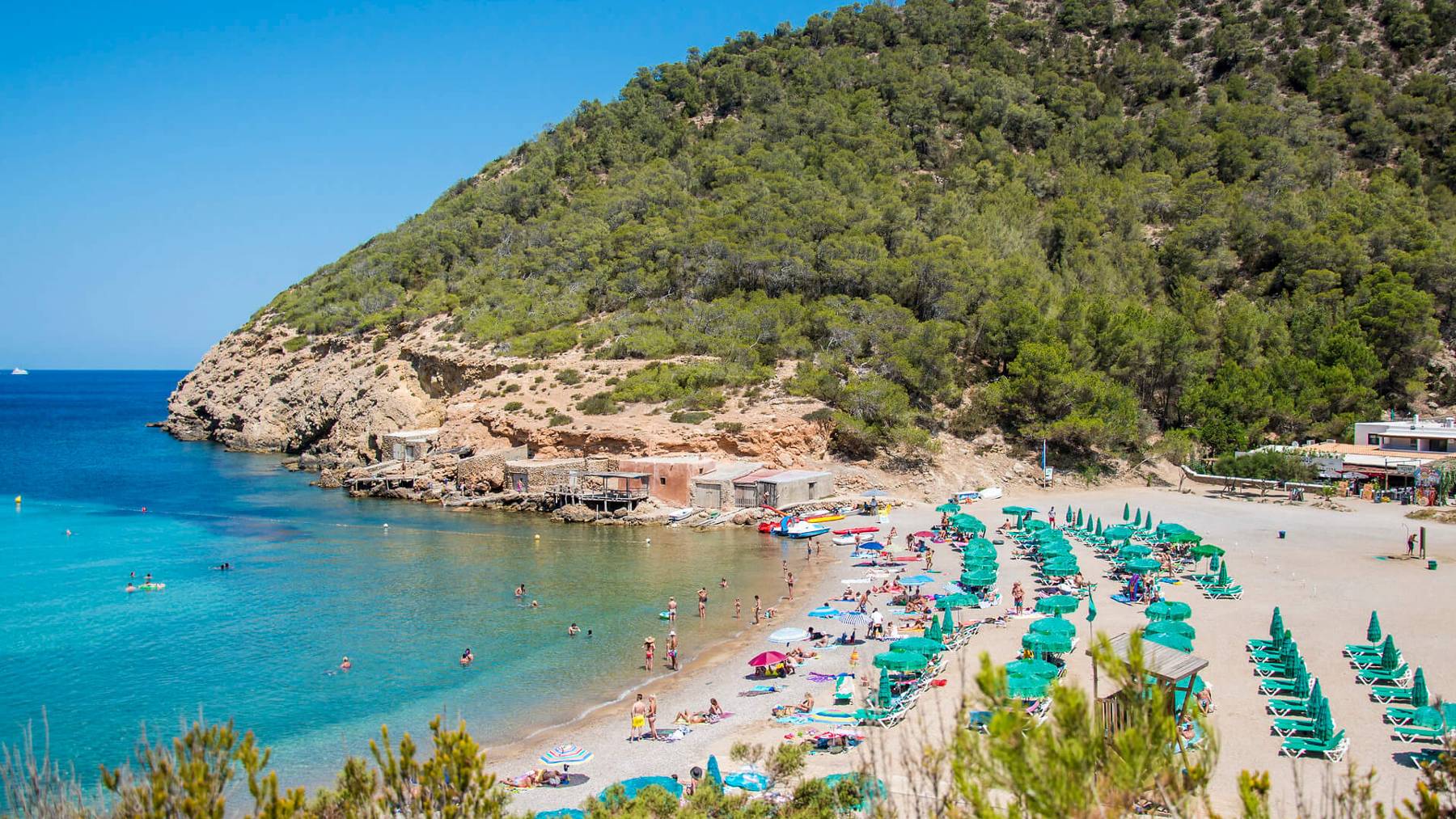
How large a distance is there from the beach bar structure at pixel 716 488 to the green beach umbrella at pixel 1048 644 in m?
21.4

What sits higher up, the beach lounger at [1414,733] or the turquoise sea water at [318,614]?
the beach lounger at [1414,733]

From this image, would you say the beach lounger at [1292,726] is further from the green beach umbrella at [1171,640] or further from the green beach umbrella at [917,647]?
the green beach umbrella at [917,647]

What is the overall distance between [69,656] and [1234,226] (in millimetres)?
65785

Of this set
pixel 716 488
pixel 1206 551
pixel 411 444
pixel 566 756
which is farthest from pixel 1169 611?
pixel 411 444

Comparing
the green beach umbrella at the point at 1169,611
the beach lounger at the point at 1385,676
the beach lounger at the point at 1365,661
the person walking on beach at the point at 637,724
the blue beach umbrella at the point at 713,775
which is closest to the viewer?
the blue beach umbrella at the point at 713,775

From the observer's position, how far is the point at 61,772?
16422 mm

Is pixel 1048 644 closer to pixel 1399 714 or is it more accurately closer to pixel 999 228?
pixel 1399 714

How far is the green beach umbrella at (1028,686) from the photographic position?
16594 millimetres

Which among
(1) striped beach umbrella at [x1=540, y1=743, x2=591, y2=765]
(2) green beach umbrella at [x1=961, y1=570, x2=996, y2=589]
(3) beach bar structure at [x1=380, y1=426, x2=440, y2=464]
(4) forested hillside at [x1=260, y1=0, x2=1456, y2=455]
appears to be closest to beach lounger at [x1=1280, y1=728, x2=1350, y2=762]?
(2) green beach umbrella at [x1=961, y1=570, x2=996, y2=589]

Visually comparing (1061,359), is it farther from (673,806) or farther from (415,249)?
(415,249)

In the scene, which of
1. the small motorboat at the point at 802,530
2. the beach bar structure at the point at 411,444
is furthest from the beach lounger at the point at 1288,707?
the beach bar structure at the point at 411,444

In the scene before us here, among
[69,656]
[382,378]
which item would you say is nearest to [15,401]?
[382,378]

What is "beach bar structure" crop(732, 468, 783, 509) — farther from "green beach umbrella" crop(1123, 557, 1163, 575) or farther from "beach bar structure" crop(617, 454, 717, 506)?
"green beach umbrella" crop(1123, 557, 1163, 575)

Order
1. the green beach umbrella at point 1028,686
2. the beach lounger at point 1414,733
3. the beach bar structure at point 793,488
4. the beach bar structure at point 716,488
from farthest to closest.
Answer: the beach bar structure at point 716,488
the beach bar structure at point 793,488
the green beach umbrella at point 1028,686
the beach lounger at point 1414,733
